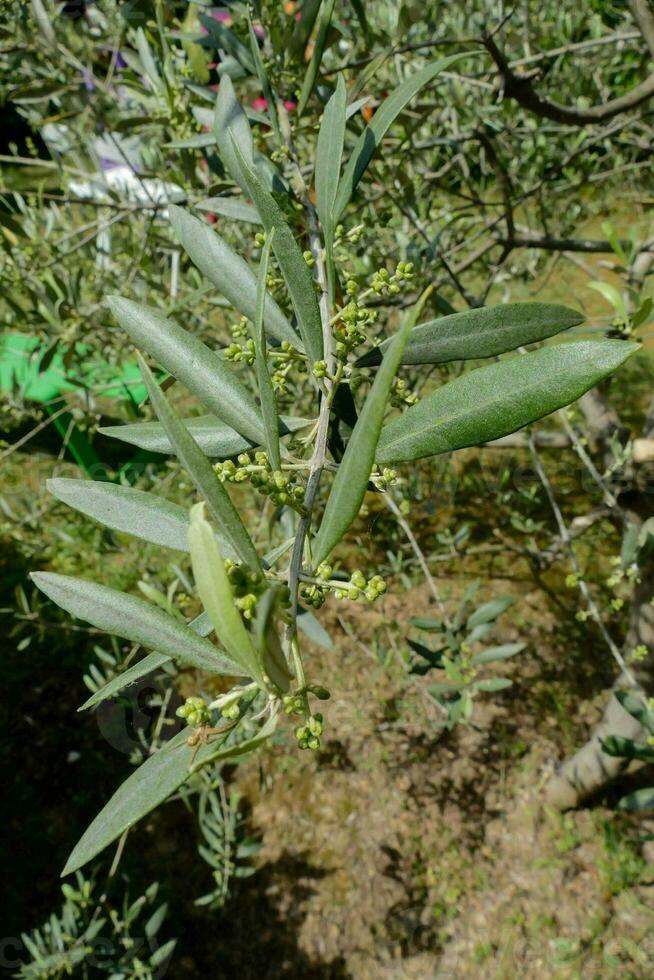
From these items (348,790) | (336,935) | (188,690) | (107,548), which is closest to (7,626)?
(188,690)

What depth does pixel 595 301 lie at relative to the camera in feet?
13.3

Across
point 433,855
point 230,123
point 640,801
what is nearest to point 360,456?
point 230,123

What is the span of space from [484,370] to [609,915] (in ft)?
8.18

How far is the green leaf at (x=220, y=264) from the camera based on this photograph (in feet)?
2.05

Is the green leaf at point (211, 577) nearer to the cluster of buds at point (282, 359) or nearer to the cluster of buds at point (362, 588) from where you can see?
the cluster of buds at point (362, 588)

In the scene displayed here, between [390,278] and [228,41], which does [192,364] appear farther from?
[228,41]

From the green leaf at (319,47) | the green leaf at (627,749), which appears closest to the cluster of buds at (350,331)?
the green leaf at (319,47)

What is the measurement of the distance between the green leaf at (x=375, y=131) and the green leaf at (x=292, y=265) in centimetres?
11

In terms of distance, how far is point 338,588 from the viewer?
501mm

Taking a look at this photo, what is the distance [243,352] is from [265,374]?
0.66ft

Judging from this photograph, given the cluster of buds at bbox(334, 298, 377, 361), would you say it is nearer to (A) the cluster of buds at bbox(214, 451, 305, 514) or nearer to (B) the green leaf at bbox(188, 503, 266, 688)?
(A) the cluster of buds at bbox(214, 451, 305, 514)

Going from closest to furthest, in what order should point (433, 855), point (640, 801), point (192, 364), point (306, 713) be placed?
1. point (306, 713)
2. point (192, 364)
3. point (640, 801)
4. point (433, 855)

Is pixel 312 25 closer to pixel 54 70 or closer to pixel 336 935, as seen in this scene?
pixel 54 70

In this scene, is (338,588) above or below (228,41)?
below
